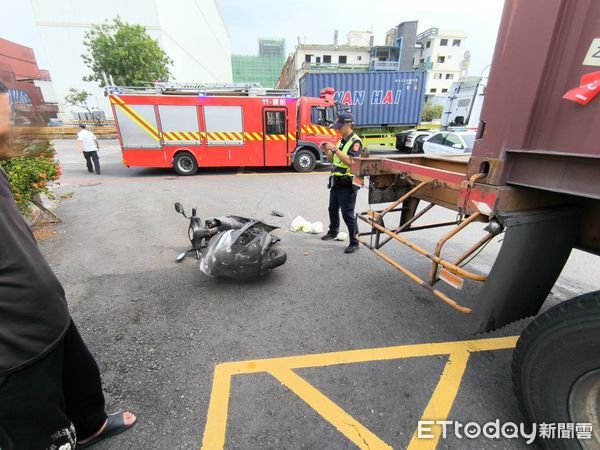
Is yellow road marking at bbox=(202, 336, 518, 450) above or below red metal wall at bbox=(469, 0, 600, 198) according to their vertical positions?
below

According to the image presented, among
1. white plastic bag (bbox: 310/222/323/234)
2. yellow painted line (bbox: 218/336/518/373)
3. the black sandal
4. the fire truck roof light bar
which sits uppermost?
the fire truck roof light bar

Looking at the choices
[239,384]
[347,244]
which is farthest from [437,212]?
[239,384]

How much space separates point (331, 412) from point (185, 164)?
9.92 m

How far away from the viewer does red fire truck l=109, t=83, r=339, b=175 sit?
Result: 30.7 feet

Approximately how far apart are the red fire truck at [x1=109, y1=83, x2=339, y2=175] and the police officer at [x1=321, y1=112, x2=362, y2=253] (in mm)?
6398

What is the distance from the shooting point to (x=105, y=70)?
23781 millimetres

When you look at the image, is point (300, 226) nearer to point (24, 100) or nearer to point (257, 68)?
point (24, 100)

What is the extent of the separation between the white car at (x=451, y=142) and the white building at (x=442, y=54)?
141 ft

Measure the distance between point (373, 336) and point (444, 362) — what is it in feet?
1.89

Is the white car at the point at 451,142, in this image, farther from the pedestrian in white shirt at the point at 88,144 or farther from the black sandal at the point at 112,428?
the pedestrian in white shirt at the point at 88,144

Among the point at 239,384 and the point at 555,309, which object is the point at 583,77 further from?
the point at 239,384

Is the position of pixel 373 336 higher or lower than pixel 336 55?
lower

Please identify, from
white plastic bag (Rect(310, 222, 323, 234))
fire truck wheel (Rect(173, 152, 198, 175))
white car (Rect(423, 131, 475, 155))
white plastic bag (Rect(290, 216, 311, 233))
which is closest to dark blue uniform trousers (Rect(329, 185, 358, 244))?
white plastic bag (Rect(310, 222, 323, 234))

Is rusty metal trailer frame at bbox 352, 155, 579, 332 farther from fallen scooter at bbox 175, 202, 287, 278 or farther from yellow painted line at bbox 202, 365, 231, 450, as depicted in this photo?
fallen scooter at bbox 175, 202, 287, 278
